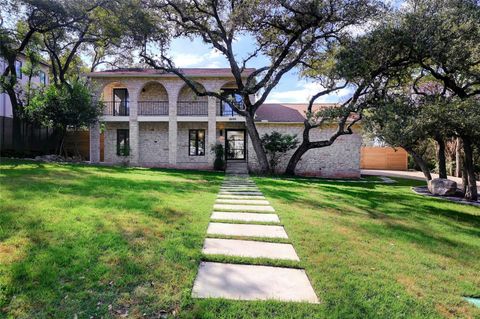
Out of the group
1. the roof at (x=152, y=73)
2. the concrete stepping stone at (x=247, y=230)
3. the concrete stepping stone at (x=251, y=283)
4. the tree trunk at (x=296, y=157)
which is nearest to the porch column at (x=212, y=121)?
the roof at (x=152, y=73)

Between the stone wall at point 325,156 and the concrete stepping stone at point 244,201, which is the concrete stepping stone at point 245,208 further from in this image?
the stone wall at point 325,156

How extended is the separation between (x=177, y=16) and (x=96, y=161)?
34.4 feet

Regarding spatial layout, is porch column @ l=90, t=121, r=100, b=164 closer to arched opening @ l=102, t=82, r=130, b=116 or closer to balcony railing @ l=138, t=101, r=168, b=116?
arched opening @ l=102, t=82, r=130, b=116

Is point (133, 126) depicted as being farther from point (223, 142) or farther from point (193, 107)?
point (223, 142)

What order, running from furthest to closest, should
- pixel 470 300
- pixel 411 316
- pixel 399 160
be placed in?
pixel 399 160 < pixel 470 300 < pixel 411 316

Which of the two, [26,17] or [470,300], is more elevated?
[26,17]

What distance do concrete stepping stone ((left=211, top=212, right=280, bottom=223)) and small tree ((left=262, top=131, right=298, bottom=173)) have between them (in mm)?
10795

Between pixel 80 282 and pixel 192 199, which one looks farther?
pixel 192 199

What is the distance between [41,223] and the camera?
13.1ft

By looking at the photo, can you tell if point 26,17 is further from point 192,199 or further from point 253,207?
point 253,207

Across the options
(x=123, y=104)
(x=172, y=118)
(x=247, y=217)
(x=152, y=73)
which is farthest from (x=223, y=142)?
(x=247, y=217)

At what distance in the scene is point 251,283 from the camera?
9.54ft

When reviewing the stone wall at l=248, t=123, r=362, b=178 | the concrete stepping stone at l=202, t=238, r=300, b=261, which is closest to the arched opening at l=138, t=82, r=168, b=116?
the stone wall at l=248, t=123, r=362, b=178

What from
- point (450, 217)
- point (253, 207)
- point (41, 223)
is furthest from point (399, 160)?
point (41, 223)
